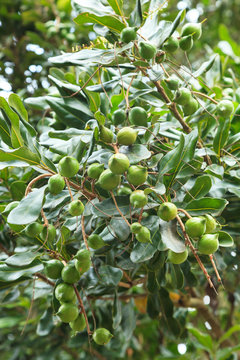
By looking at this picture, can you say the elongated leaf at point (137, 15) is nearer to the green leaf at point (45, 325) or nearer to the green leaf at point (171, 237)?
the green leaf at point (171, 237)

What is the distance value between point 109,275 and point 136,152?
33 cm

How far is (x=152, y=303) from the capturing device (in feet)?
4.12

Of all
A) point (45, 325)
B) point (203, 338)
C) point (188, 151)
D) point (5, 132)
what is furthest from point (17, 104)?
point (203, 338)

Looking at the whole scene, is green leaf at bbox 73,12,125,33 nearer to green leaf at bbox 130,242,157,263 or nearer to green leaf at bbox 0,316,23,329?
green leaf at bbox 130,242,157,263

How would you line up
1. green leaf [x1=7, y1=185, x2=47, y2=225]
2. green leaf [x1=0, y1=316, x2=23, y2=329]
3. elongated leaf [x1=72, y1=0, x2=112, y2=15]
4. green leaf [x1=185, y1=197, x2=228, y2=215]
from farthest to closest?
green leaf [x1=0, y1=316, x2=23, y2=329] → elongated leaf [x1=72, y1=0, x2=112, y2=15] → green leaf [x1=185, y1=197, x2=228, y2=215] → green leaf [x1=7, y1=185, x2=47, y2=225]

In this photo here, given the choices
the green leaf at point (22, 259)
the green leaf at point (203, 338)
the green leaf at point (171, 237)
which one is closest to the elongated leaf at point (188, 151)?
the green leaf at point (171, 237)

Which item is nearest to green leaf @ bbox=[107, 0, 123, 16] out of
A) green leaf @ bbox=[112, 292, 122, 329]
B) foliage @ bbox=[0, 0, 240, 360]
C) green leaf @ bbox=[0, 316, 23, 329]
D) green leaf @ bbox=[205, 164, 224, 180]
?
foliage @ bbox=[0, 0, 240, 360]

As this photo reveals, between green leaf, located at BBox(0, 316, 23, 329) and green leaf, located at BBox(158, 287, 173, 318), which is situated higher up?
green leaf, located at BBox(158, 287, 173, 318)

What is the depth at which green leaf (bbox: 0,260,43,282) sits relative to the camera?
0.83 metres

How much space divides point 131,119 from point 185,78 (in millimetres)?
247

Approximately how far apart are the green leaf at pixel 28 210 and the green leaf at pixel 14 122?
0.12 metres

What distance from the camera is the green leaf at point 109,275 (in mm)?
889

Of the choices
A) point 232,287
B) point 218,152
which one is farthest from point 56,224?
point 232,287

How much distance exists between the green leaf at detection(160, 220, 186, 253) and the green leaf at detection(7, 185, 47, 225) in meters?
0.23
